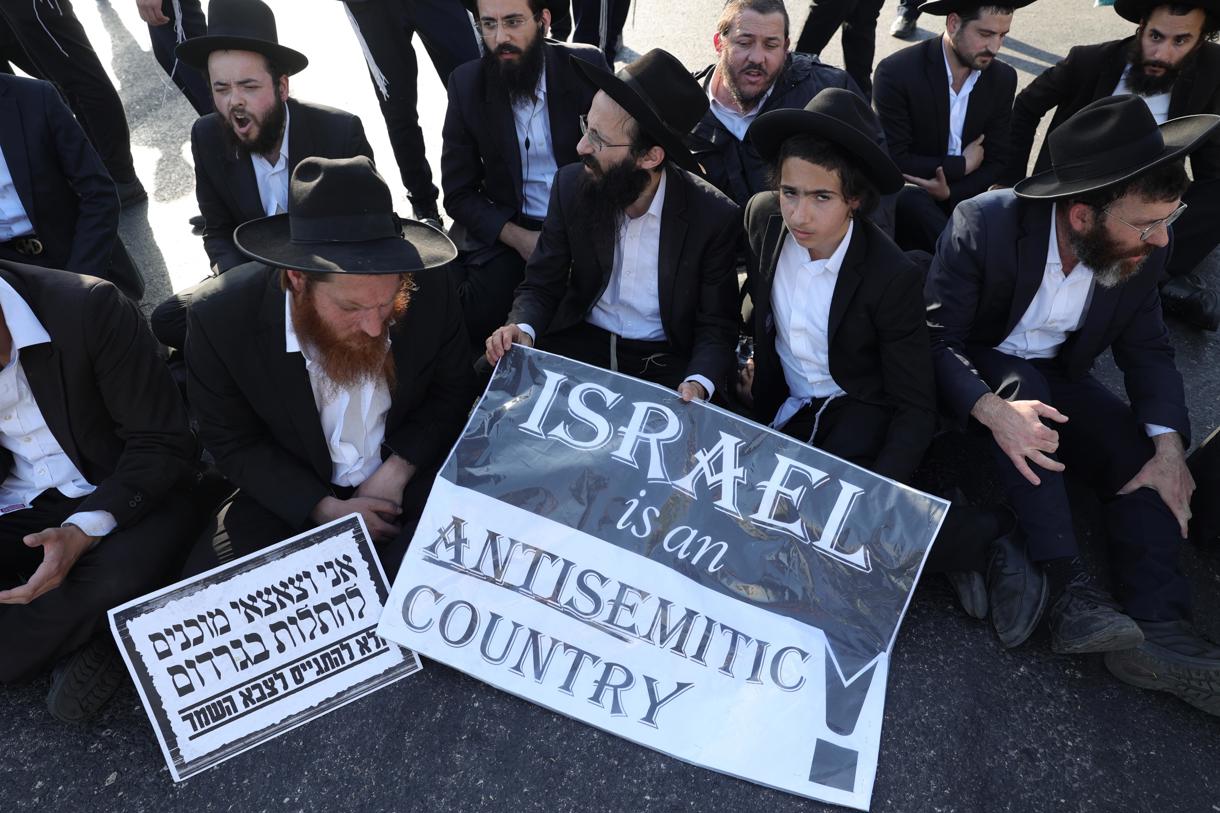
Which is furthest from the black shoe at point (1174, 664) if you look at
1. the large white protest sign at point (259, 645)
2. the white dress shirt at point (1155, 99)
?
the white dress shirt at point (1155, 99)

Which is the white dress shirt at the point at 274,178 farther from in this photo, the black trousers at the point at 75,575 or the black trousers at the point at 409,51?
the black trousers at the point at 75,575

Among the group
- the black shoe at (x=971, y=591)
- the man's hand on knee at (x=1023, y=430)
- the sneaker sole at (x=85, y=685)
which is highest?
the man's hand on knee at (x=1023, y=430)

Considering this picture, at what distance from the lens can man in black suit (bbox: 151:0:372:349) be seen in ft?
13.9

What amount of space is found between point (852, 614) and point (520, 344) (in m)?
1.63

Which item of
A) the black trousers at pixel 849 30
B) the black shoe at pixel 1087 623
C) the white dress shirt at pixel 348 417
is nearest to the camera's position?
the black shoe at pixel 1087 623

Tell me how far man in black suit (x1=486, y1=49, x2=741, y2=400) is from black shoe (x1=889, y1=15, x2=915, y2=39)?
17.7 feet

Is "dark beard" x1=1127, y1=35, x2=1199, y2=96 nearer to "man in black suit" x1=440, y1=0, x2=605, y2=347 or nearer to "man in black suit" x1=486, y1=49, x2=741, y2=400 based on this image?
"man in black suit" x1=486, y1=49, x2=741, y2=400

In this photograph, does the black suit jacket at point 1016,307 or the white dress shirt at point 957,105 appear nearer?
the black suit jacket at point 1016,307

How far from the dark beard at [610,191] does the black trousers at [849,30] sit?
3210 millimetres

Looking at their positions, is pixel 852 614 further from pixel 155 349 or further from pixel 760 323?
pixel 155 349

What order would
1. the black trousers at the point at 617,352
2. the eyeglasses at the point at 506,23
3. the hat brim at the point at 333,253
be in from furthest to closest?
the eyeglasses at the point at 506,23 → the black trousers at the point at 617,352 → the hat brim at the point at 333,253

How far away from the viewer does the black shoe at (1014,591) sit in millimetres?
3117

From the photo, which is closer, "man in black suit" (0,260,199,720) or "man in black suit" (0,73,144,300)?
"man in black suit" (0,260,199,720)

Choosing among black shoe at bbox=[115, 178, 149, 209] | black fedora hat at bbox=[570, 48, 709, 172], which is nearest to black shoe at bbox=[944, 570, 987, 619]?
black fedora hat at bbox=[570, 48, 709, 172]
